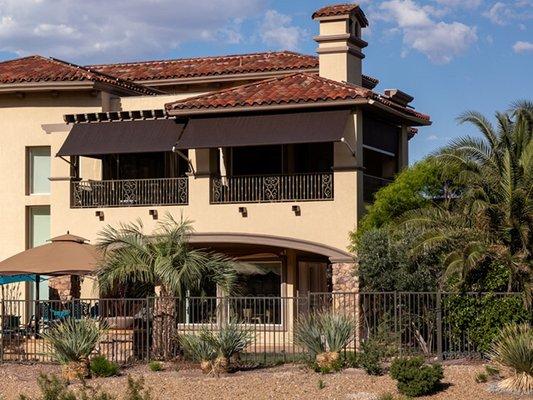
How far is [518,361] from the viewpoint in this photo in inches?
922

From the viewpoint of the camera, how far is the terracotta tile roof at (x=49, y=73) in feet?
125

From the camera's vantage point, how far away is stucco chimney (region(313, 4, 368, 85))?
120 feet

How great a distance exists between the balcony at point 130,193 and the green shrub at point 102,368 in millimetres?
10088

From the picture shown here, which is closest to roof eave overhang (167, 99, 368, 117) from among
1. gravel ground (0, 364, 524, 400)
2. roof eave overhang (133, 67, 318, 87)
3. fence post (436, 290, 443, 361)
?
roof eave overhang (133, 67, 318, 87)

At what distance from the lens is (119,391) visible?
2445 centimetres

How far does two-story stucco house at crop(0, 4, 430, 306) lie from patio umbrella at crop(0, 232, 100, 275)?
2454mm

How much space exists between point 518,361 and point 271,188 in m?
13.0

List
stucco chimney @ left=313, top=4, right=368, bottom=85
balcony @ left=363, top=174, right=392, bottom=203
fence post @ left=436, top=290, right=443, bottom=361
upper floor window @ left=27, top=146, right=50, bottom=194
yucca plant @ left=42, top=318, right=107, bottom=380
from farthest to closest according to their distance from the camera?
upper floor window @ left=27, top=146, right=50, bottom=194
stucco chimney @ left=313, top=4, right=368, bottom=85
balcony @ left=363, top=174, right=392, bottom=203
fence post @ left=436, top=290, right=443, bottom=361
yucca plant @ left=42, top=318, right=107, bottom=380

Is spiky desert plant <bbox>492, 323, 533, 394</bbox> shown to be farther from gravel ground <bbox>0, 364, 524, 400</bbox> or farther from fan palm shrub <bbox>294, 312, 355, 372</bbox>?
fan palm shrub <bbox>294, 312, 355, 372</bbox>

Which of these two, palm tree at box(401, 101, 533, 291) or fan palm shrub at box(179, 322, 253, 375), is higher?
palm tree at box(401, 101, 533, 291)

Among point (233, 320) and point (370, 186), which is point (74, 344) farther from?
point (370, 186)

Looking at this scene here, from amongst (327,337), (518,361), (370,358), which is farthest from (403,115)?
(518,361)

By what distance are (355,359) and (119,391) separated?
4.87 m

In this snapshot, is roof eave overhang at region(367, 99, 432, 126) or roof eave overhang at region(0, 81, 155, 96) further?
roof eave overhang at region(0, 81, 155, 96)
